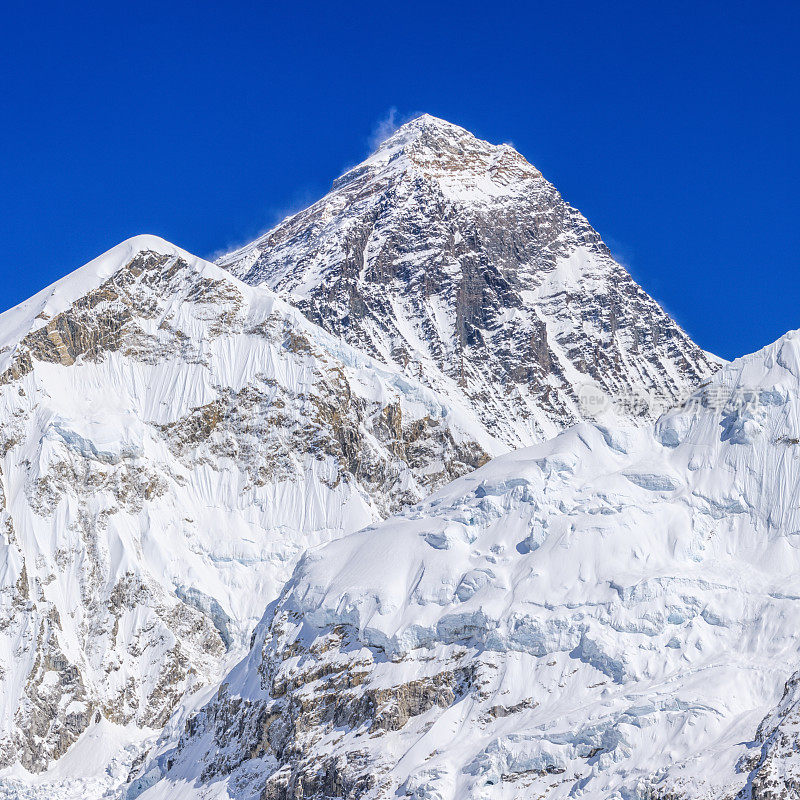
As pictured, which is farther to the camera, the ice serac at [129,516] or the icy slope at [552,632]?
the ice serac at [129,516]

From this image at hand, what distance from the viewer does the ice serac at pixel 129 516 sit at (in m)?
160

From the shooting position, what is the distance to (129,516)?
591 feet

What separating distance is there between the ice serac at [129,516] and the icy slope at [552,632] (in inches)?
1807

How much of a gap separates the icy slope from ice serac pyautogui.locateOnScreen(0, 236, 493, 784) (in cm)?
4591

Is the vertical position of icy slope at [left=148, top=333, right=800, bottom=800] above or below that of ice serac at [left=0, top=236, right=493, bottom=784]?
below

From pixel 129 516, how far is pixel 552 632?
319 ft

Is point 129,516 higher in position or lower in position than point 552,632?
higher

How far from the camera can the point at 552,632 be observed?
94688 millimetres

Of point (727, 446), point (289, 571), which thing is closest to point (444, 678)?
point (727, 446)

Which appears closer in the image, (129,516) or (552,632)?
(552,632)

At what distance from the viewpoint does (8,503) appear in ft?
570

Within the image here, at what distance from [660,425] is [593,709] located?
32459 millimetres

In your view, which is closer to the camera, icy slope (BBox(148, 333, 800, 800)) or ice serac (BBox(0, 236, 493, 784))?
icy slope (BBox(148, 333, 800, 800))

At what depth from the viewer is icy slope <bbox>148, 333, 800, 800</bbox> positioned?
8500 cm
